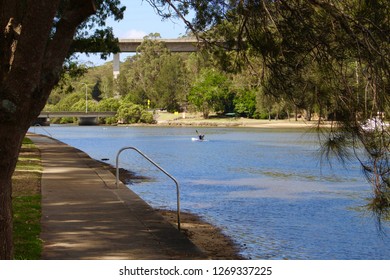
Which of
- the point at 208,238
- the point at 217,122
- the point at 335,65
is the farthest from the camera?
the point at 217,122

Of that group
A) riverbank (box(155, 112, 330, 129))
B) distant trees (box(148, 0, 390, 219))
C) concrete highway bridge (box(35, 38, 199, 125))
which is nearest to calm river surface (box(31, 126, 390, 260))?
distant trees (box(148, 0, 390, 219))

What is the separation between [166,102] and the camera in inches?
4213

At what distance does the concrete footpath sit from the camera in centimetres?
777

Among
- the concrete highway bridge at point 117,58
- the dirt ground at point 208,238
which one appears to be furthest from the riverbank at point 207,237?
the concrete highway bridge at point 117,58

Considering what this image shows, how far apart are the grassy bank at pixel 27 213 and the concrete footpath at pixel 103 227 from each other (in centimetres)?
14

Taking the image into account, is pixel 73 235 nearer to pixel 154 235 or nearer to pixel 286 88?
pixel 154 235

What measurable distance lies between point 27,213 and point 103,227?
5.14ft

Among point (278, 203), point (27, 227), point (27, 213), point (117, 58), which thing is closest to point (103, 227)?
point (27, 227)

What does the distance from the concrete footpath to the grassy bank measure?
5.6 inches

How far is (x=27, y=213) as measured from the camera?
1024 centimetres

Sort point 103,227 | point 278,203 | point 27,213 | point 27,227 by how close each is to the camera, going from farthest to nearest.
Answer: point 278,203 < point 27,213 < point 103,227 < point 27,227

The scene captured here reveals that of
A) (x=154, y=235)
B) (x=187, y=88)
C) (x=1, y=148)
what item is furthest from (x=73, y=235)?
(x=187, y=88)

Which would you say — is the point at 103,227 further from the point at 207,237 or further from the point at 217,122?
the point at 217,122

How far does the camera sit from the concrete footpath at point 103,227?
25.5ft
